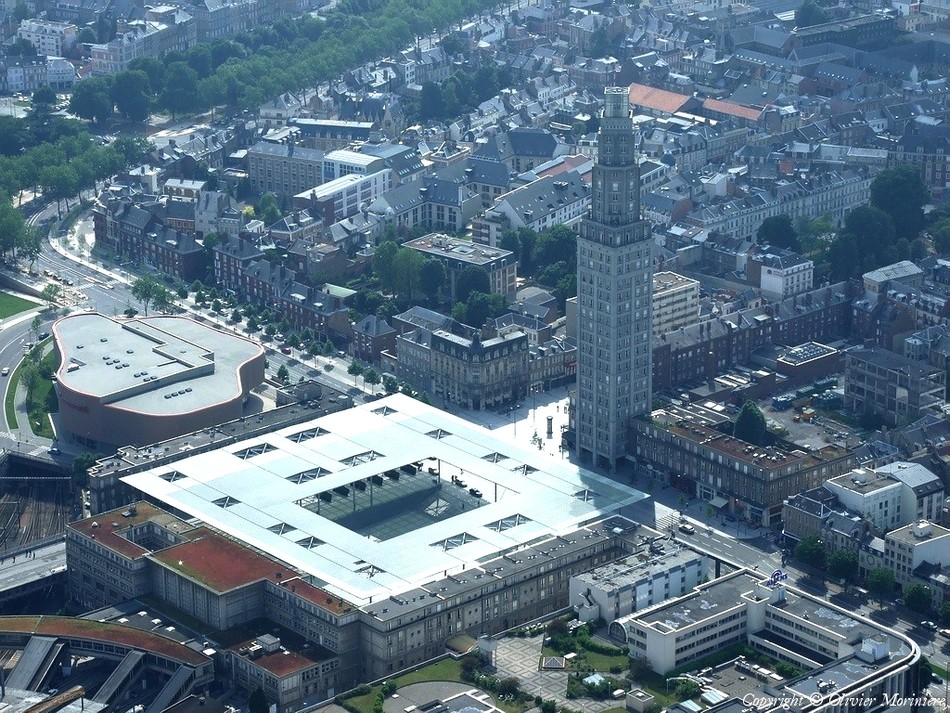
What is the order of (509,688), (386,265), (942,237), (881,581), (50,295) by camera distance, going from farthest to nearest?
(942,237)
(386,265)
(50,295)
(881,581)
(509,688)

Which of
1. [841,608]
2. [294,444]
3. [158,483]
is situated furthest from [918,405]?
[158,483]

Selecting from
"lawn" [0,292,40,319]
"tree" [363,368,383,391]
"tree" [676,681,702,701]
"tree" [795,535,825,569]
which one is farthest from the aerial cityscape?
"tree" [363,368,383,391]

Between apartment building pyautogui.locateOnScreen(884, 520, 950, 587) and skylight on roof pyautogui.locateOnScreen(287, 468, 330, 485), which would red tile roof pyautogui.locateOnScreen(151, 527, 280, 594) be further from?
apartment building pyautogui.locateOnScreen(884, 520, 950, 587)

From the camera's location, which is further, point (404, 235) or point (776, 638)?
point (404, 235)

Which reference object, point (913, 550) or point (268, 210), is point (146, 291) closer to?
point (268, 210)

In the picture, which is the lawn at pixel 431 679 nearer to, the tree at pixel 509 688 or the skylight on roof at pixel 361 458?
the tree at pixel 509 688

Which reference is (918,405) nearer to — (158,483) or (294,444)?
(294,444)

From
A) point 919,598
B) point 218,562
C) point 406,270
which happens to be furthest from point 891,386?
point 218,562

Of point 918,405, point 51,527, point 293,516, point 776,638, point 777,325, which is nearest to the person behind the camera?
point 776,638
